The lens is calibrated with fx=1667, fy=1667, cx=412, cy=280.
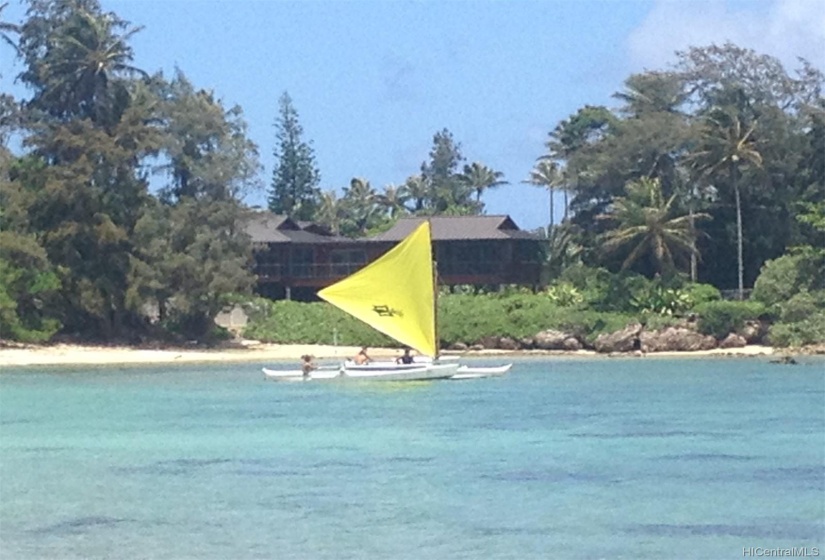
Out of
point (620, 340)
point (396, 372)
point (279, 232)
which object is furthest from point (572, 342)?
point (396, 372)

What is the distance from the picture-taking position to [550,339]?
205 feet

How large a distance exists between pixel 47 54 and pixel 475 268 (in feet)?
65.1

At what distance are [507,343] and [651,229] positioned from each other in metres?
6.86

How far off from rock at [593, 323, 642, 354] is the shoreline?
0.34 meters

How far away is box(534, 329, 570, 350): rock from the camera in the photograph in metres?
62.1

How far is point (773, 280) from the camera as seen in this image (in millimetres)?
59875

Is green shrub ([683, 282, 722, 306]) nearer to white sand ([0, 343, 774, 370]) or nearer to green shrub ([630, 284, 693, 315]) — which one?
green shrub ([630, 284, 693, 315])

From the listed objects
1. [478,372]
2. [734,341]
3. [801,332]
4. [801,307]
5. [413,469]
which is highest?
[801,307]

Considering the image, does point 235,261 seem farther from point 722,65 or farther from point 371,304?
point 722,65

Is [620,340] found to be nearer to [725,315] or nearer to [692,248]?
[725,315]

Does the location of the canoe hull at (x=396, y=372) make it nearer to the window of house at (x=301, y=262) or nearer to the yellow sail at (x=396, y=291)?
the yellow sail at (x=396, y=291)

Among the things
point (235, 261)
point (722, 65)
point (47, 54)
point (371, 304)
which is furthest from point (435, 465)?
point (722, 65)

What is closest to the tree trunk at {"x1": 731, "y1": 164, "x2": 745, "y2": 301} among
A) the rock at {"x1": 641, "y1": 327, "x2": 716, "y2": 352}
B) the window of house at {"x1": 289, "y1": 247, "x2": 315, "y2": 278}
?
the rock at {"x1": 641, "y1": 327, "x2": 716, "y2": 352}

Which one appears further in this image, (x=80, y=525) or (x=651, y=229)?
(x=651, y=229)
